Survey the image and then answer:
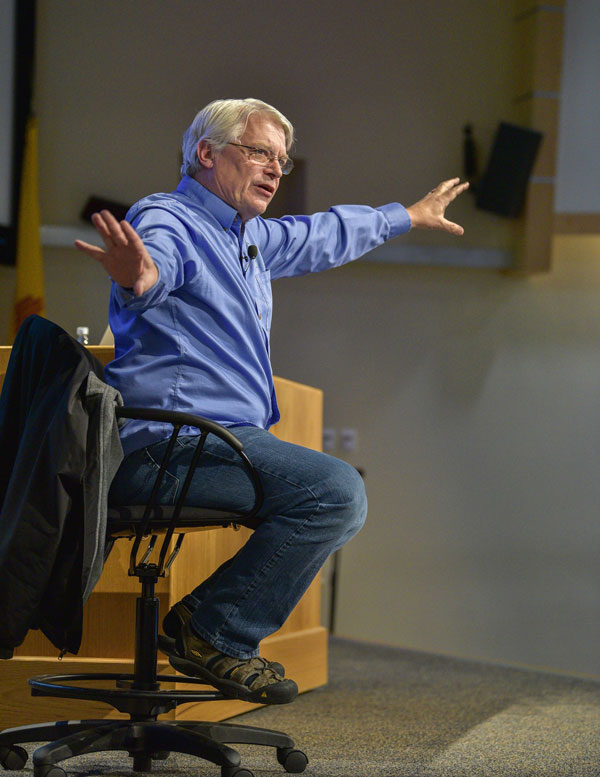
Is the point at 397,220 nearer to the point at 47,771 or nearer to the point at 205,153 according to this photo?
the point at 205,153

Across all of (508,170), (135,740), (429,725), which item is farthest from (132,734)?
(508,170)

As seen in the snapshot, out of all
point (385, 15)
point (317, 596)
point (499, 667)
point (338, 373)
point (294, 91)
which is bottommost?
point (499, 667)

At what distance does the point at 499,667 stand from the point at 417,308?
2.65m

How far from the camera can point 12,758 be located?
1825 mm

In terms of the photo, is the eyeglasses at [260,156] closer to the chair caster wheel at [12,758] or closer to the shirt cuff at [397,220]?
the shirt cuff at [397,220]

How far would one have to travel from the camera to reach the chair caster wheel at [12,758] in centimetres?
182

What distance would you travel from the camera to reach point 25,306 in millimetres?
4883

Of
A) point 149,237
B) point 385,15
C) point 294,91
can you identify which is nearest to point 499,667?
point 149,237

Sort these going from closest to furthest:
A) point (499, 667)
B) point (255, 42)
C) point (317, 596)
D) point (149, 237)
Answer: point (149, 237), point (317, 596), point (499, 667), point (255, 42)

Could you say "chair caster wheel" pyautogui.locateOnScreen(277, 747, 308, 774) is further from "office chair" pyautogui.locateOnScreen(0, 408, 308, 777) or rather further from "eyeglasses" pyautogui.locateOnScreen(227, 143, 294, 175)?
"eyeglasses" pyautogui.locateOnScreen(227, 143, 294, 175)

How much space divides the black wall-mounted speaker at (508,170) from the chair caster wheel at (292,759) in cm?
419

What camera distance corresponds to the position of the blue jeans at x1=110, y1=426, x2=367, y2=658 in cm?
171

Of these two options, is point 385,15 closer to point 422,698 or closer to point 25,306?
point 25,306

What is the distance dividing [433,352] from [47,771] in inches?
167
